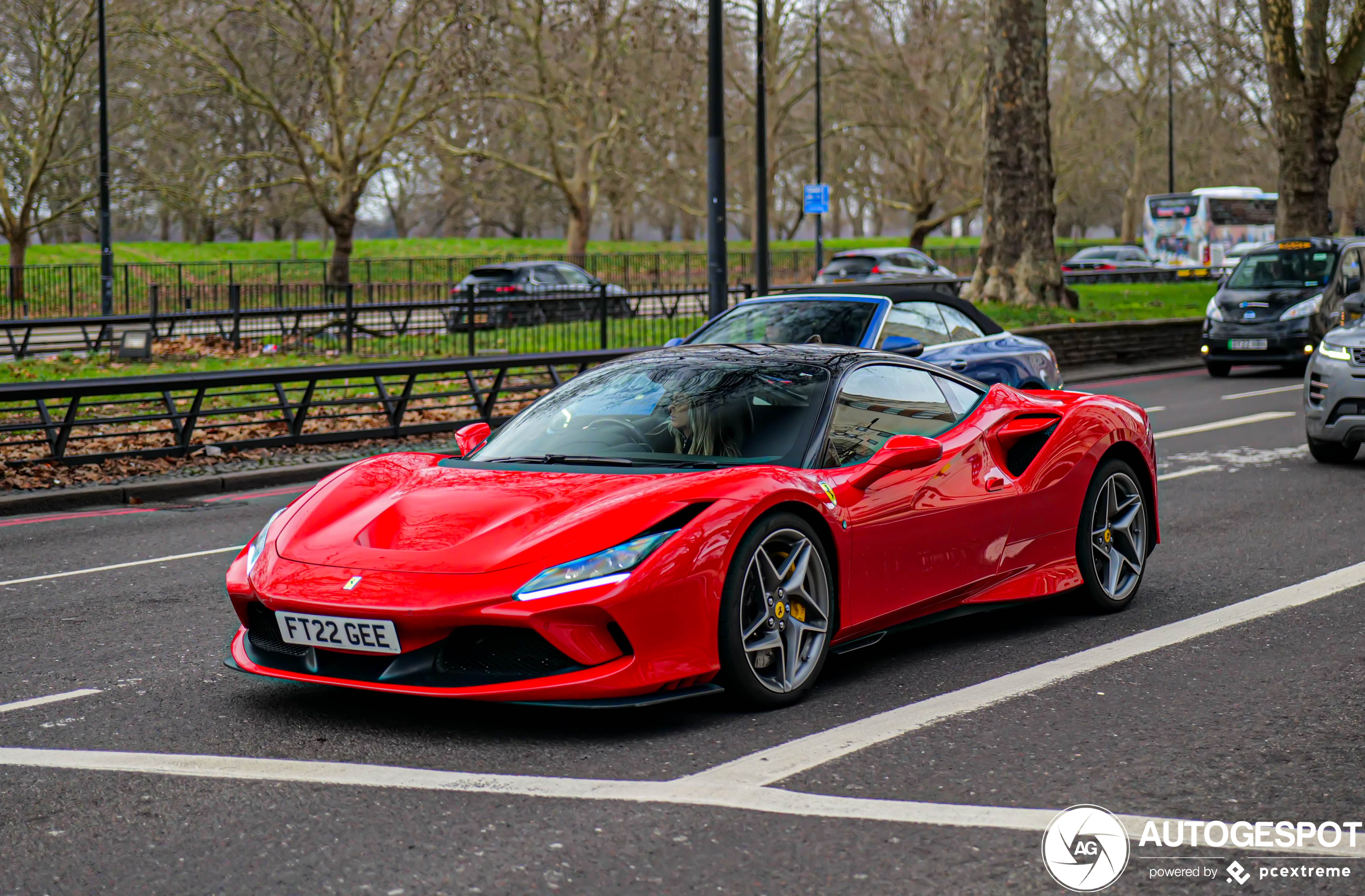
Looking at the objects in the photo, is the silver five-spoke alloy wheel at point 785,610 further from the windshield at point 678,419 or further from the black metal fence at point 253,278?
the black metal fence at point 253,278

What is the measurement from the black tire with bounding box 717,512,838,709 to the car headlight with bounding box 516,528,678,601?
13.6 inches

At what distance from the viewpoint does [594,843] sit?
405 cm

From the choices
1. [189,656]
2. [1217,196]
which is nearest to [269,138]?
[1217,196]

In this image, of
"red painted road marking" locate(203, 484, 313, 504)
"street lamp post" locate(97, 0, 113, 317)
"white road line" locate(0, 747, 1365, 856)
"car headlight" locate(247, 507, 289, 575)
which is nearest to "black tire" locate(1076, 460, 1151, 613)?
"white road line" locate(0, 747, 1365, 856)

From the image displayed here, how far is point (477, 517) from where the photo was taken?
5246 millimetres

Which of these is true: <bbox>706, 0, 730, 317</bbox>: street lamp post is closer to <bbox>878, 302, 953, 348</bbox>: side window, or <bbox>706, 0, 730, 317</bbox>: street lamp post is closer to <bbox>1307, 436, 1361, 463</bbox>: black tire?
<bbox>878, 302, 953, 348</bbox>: side window

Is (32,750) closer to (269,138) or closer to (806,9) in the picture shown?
(806,9)

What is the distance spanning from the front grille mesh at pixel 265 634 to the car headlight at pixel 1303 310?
19.2 meters

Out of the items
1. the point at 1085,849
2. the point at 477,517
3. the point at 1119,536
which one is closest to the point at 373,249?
the point at 1119,536

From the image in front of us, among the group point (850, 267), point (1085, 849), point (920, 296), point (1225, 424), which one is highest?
point (850, 267)

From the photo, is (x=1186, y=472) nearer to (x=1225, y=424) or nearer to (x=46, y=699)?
(x=1225, y=424)

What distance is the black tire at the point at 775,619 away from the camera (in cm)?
517

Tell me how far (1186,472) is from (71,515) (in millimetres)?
8443

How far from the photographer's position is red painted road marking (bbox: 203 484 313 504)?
12164 mm
